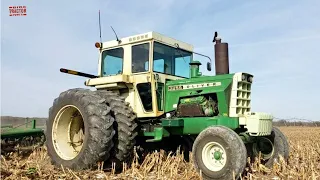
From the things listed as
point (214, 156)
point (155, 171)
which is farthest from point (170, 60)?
point (214, 156)

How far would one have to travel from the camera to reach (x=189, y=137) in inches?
310

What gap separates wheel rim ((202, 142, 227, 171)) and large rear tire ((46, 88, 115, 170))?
1.79 meters

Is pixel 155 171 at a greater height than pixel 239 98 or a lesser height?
lesser

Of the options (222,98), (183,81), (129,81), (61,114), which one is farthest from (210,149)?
(61,114)

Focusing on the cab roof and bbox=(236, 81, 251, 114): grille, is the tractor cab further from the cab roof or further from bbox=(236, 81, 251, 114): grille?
bbox=(236, 81, 251, 114): grille

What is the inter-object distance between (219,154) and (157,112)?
194 centimetres

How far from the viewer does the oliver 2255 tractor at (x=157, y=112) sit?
6035mm

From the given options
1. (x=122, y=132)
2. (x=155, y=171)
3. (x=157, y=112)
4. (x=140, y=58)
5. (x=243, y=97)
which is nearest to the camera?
(x=155, y=171)

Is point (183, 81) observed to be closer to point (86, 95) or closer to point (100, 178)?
point (86, 95)

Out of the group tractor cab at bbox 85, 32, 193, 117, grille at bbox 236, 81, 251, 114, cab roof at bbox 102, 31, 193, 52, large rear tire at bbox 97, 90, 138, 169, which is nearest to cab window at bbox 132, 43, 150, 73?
tractor cab at bbox 85, 32, 193, 117

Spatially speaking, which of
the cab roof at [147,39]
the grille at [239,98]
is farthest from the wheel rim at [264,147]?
the cab roof at [147,39]

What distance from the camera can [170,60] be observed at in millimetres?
7691

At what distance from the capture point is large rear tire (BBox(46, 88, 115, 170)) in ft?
19.8

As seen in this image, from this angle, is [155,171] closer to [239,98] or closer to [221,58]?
[239,98]
